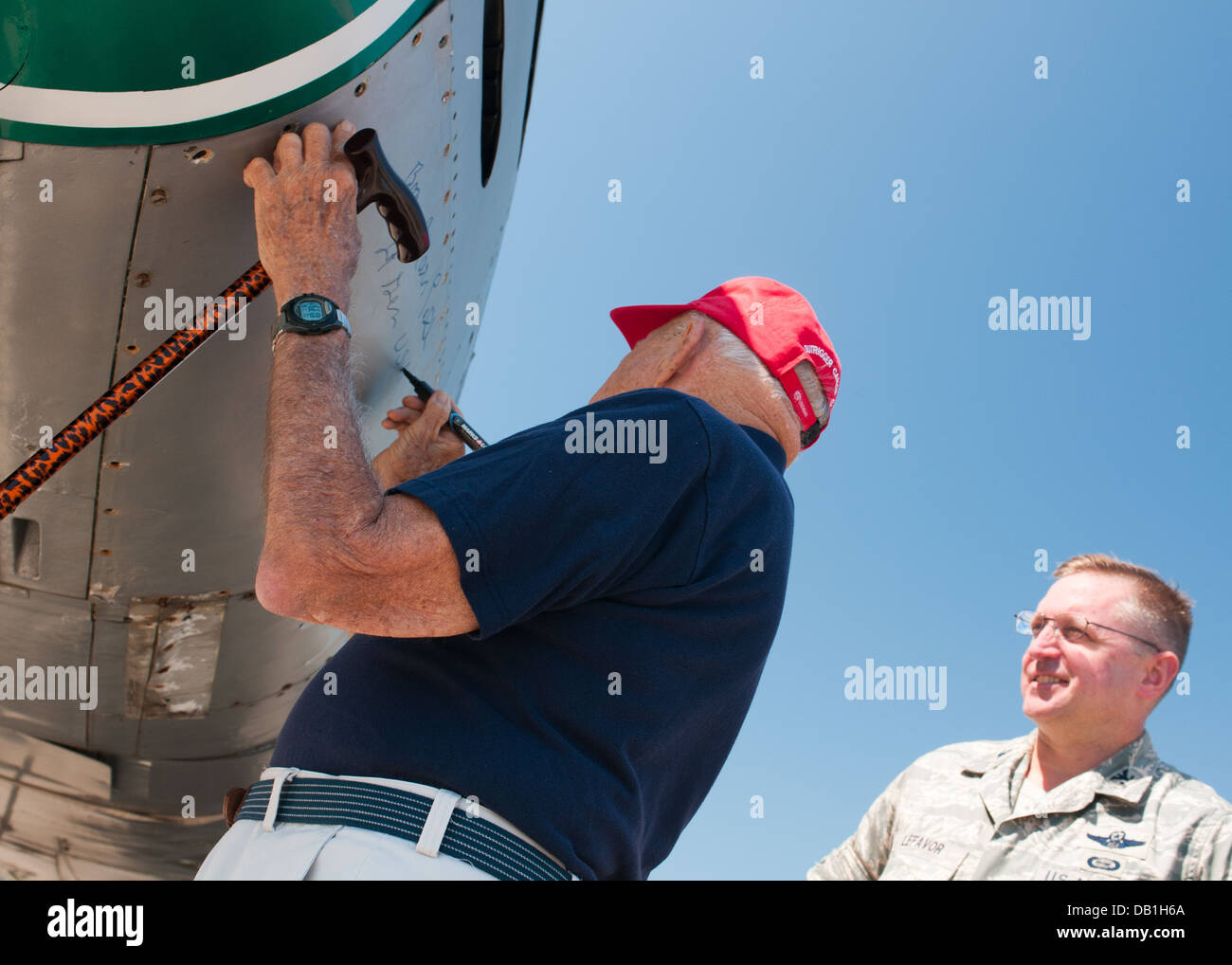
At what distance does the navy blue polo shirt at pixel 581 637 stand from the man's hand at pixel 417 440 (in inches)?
39.4

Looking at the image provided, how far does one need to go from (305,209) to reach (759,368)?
103 cm

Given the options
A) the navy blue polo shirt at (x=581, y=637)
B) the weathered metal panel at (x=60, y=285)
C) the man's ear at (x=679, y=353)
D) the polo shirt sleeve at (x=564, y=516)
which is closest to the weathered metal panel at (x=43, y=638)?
the weathered metal panel at (x=60, y=285)

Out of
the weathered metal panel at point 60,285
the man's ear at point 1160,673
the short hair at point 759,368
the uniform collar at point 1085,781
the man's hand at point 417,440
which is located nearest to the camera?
the weathered metal panel at point 60,285

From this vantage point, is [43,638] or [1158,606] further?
[1158,606]

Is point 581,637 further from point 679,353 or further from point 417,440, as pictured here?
point 417,440

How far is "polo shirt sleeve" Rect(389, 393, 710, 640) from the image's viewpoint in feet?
5.41

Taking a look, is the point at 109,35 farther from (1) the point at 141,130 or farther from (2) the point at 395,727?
(2) the point at 395,727

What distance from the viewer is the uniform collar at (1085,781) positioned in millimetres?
3064

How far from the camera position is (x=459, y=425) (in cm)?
288

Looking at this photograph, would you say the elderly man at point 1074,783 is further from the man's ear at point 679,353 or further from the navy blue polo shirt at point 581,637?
the man's ear at point 679,353

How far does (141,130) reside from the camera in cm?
177

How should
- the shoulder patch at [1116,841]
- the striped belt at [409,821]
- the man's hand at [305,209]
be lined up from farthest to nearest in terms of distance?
1. the shoulder patch at [1116,841]
2. the man's hand at [305,209]
3. the striped belt at [409,821]

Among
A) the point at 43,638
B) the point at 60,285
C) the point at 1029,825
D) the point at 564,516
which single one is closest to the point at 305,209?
the point at 60,285

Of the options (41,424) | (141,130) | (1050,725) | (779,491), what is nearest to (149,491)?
(41,424)
